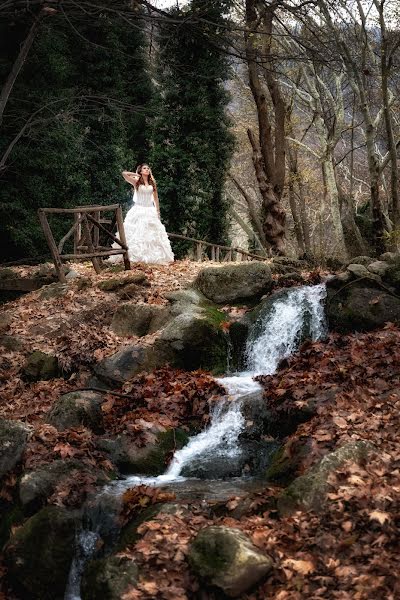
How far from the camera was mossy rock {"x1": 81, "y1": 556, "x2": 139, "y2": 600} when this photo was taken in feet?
14.7

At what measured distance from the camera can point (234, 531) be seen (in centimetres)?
457

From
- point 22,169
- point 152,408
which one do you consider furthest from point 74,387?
point 22,169

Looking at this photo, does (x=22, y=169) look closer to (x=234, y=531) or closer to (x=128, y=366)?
(x=128, y=366)

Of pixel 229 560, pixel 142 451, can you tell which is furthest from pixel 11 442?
pixel 229 560

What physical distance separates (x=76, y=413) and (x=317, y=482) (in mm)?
3944

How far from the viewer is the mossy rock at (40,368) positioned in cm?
972

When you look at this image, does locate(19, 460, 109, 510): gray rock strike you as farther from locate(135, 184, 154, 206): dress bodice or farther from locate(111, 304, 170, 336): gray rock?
locate(135, 184, 154, 206): dress bodice

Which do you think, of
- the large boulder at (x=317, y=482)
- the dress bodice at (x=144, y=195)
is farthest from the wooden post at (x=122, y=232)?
the large boulder at (x=317, y=482)

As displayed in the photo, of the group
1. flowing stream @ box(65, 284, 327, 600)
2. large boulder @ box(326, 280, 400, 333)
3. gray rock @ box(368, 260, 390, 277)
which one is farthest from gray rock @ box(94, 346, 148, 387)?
gray rock @ box(368, 260, 390, 277)

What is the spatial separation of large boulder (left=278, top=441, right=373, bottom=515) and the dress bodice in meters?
10.3

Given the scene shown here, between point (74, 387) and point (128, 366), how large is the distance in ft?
3.46

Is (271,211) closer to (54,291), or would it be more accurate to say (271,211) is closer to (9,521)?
(54,291)

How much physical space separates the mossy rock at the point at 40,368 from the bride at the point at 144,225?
501cm

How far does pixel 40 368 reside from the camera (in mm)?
Answer: 9789
